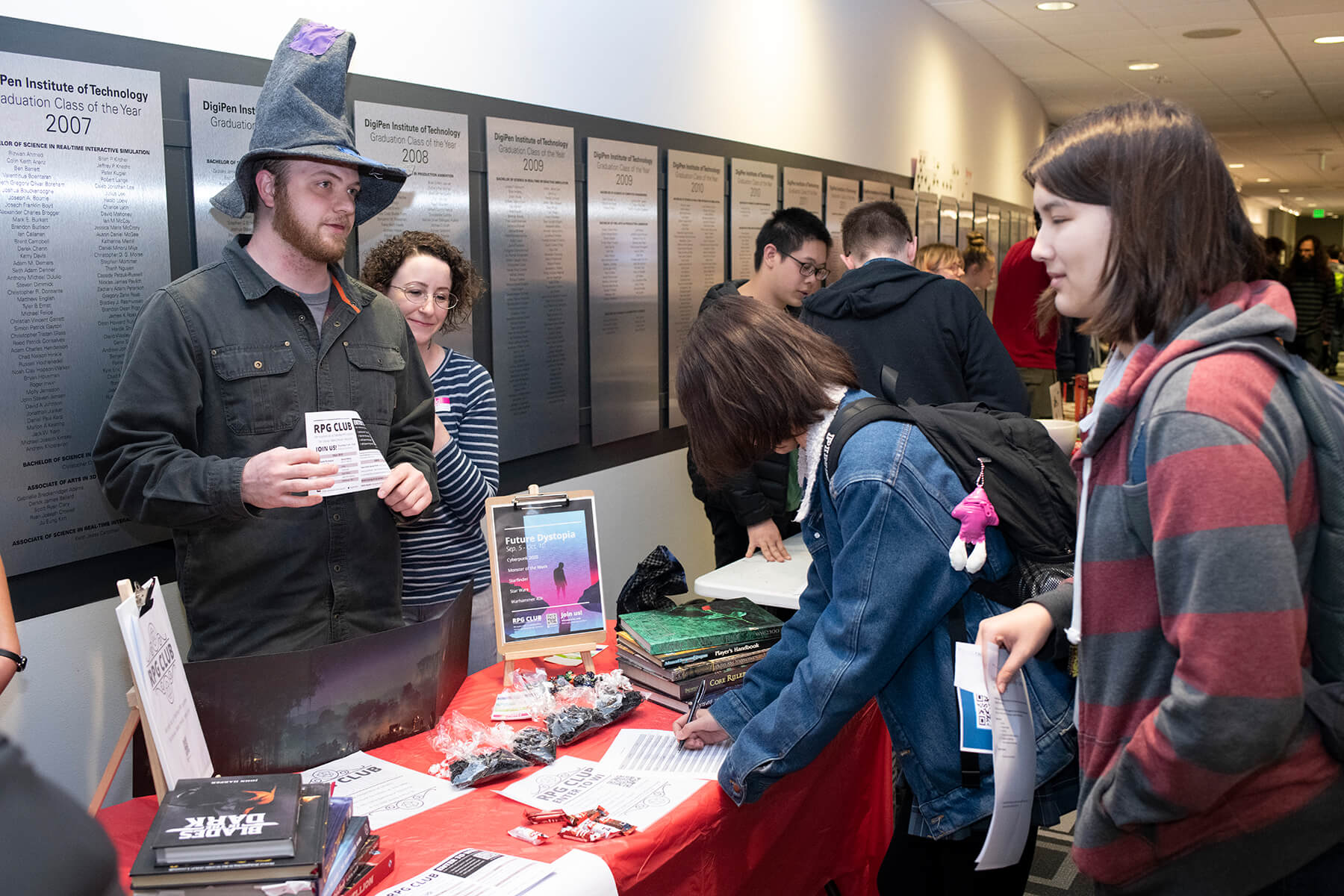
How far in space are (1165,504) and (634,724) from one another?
1130 mm

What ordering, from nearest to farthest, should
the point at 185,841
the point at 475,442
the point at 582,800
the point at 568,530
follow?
1. the point at 185,841
2. the point at 582,800
3. the point at 568,530
4. the point at 475,442

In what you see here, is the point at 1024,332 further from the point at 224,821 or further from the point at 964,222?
the point at 224,821

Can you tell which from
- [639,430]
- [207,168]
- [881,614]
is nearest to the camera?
[881,614]

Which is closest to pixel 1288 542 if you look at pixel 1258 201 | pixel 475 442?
pixel 475 442

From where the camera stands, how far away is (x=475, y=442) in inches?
108

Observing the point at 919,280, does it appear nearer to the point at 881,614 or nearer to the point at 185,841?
the point at 881,614

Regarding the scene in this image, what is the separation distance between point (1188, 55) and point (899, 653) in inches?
320

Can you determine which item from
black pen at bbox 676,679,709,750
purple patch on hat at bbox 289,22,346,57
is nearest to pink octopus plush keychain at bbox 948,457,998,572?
black pen at bbox 676,679,709,750

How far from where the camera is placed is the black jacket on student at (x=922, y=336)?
3412mm

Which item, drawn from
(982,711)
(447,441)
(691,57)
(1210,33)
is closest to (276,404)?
(447,441)

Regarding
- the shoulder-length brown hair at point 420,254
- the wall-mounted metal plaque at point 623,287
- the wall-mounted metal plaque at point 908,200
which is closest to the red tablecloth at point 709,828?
the shoulder-length brown hair at point 420,254

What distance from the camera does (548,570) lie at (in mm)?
2182

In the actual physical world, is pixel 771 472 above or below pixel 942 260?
below

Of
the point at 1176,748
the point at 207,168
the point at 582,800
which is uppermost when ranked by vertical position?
the point at 207,168
